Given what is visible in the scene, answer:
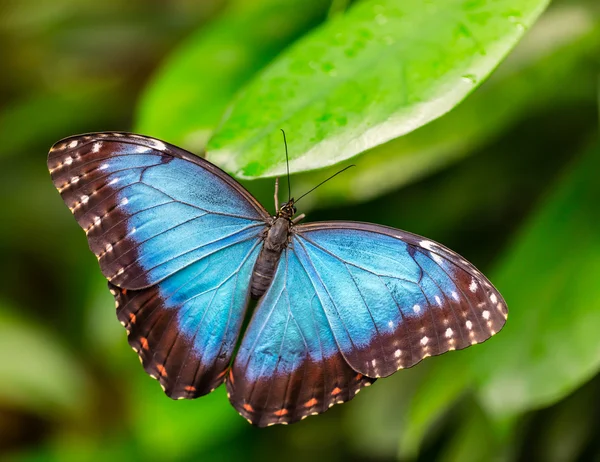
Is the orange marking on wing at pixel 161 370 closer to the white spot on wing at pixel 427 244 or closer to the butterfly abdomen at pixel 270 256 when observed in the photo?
the butterfly abdomen at pixel 270 256

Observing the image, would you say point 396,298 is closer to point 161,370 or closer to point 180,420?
point 161,370

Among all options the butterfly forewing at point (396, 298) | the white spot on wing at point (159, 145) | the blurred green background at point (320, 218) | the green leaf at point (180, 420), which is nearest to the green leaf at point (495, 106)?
the blurred green background at point (320, 218)

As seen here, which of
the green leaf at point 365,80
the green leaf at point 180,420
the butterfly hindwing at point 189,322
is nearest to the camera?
the green leaf at point 365,80

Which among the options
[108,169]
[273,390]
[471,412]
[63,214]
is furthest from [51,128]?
[471,412]

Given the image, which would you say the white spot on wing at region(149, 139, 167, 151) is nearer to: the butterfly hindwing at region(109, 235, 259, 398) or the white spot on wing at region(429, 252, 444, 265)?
the butterfly hindwing at region(109, 235, 259, 398)

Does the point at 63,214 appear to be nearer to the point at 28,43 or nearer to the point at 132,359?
the point at 28,43

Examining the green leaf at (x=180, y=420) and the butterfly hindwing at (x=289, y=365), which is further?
the green leaf at (x=180, y=420)
